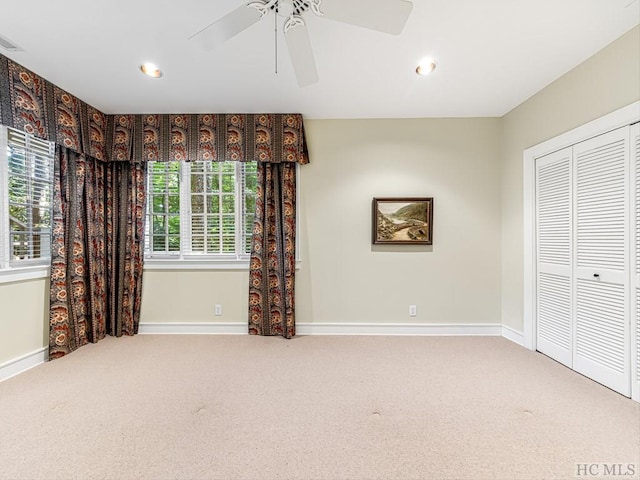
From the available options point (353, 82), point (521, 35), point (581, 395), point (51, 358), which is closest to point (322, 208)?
point (353, 82)

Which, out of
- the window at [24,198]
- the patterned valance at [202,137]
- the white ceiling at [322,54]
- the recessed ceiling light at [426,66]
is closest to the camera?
the white ceiling at [322,54]

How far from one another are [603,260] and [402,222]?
67.8 inches

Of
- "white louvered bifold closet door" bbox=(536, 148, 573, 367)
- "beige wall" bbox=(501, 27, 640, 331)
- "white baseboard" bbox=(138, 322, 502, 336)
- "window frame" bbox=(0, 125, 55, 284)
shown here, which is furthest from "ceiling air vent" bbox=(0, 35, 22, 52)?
"white louvered bifold closet door" bbox=(536, 148, 573, 367)

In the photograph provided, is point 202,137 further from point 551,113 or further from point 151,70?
point 551,113

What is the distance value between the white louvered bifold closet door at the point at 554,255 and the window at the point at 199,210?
3001 millimetres

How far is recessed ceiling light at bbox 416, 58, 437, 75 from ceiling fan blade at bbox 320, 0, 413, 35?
960 mm

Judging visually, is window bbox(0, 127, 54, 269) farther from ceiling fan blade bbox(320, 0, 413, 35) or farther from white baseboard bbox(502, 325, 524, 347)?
white baseboard bbox(502, 325, 524, 347)

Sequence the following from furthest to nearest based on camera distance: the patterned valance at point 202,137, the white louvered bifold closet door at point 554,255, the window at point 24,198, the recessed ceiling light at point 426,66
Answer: the patterned valance at point 202,137, the white louvered bifold closet door at point 554,255, the window at point 24,198, the recessed ceiling light at point 426,66

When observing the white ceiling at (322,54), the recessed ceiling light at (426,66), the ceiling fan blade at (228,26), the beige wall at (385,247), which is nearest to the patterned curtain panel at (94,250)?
the beige wall at (385,247)

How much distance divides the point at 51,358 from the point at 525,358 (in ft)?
14.4

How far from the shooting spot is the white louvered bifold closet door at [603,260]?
85.0 inches

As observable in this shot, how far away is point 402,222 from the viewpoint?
3.49 meters

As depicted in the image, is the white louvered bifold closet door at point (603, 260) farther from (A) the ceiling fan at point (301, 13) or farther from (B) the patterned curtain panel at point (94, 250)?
(B) the patterned curtain panel at point (94, 250)

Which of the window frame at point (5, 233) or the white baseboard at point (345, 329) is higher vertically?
the window frame at point (5, 233)
